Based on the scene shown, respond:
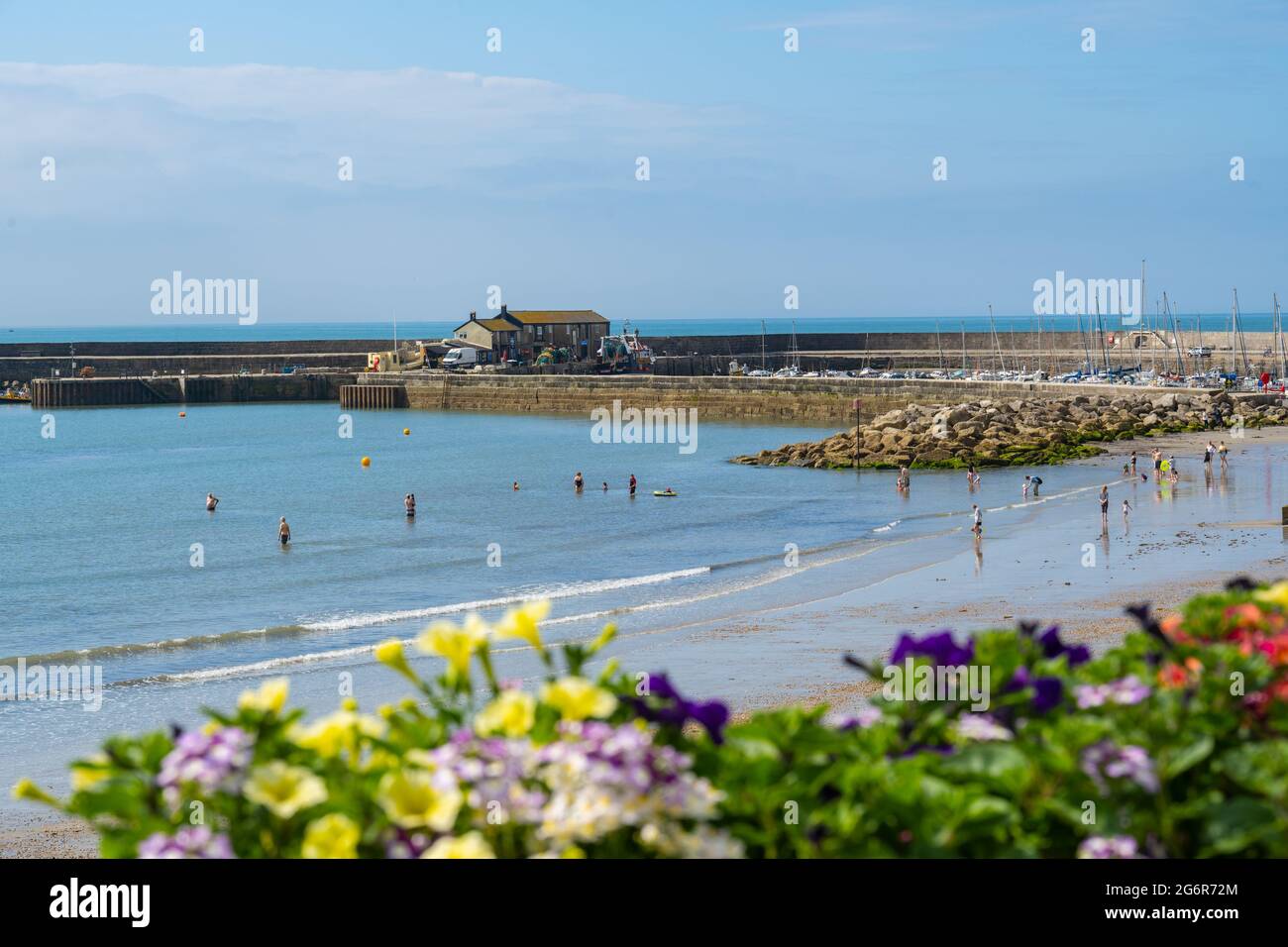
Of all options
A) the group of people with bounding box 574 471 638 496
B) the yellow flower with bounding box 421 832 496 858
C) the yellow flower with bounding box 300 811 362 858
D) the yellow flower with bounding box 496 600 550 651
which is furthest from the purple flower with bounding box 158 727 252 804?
the group of people with bounding box 574 471 638 496

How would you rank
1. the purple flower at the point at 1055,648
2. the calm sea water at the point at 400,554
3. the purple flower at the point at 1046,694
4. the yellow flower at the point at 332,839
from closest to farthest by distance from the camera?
the yellow flower at the point at 332,839, the purple flower at the point at 1046,694, the purple flower at the point at 1055,648, the calm sea water at the point at 400,554

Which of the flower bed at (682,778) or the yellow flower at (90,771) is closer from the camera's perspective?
the flower bed at (682,778)

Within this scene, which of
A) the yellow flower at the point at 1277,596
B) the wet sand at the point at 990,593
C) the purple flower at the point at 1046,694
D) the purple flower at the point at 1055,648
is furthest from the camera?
the wet sand at the point at 990,593

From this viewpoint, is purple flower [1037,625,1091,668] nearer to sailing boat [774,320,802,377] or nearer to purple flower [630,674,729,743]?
purple flower [630,674,729,743]

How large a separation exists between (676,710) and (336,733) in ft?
2.43

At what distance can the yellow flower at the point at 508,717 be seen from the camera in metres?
2.84

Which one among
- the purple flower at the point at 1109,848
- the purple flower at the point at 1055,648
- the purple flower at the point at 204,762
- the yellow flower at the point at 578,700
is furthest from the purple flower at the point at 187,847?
the purple flower at the point at 1055,648

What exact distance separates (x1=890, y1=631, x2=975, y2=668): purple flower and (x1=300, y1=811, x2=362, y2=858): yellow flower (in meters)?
1.67

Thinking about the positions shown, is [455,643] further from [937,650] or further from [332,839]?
[937,650]

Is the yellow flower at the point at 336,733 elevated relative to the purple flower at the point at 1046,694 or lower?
elevated

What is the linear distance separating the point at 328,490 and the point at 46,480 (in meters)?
15.7

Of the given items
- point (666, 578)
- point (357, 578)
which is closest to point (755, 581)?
point (666, 578)

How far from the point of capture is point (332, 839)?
252 cm

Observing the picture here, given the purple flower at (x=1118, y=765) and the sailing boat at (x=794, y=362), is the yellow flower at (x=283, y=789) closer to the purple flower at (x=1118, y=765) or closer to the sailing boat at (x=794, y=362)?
the purple flower at (x=1118, y=765)
